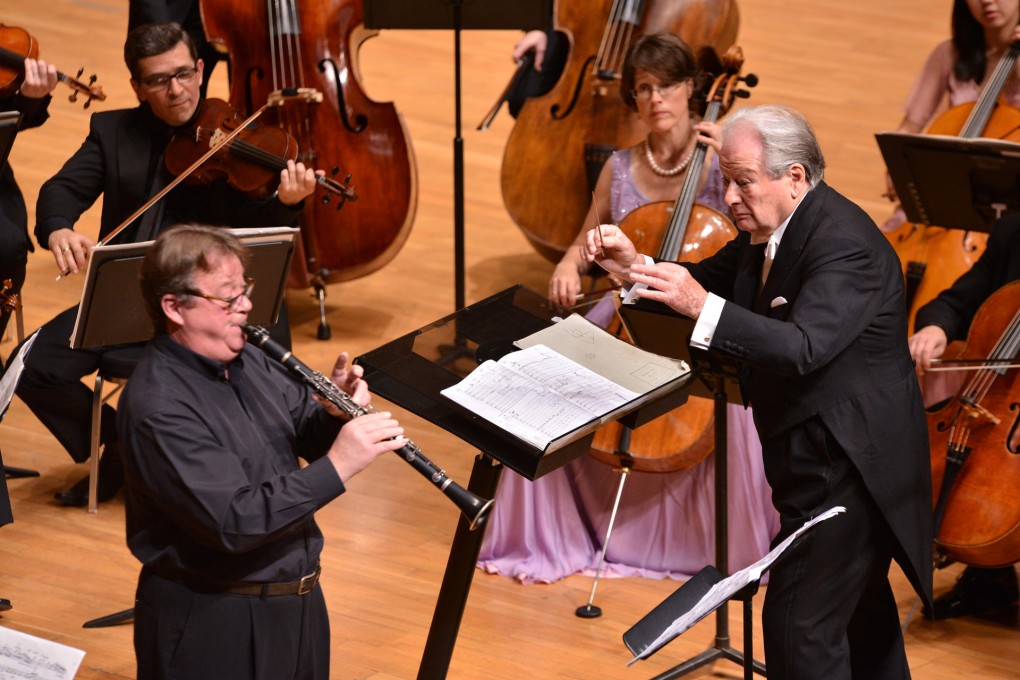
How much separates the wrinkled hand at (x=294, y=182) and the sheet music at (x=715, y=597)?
2.00 meters

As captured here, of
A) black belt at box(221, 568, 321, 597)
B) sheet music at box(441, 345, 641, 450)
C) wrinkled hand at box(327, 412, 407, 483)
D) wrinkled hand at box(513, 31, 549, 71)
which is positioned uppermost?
wrinkled hand at box(513, 31, 549, 71)

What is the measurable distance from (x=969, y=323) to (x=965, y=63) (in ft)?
4.42

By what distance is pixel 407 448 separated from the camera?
2.28 m

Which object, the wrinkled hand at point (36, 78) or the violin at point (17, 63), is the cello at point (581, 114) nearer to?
the violin at point (17, 63)

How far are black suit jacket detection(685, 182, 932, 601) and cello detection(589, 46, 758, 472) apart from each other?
90cm

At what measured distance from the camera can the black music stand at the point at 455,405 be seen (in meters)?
2.32

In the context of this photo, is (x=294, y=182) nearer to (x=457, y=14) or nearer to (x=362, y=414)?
(x=457, y=14)

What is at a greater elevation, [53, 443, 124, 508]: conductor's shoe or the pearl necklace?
the pearl necklace

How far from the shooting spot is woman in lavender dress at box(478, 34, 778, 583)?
3588 millimetres

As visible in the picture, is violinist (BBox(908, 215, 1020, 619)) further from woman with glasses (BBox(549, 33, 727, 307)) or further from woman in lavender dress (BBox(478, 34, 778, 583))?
woman with glasses (BBox(549, 33, 727, 307))

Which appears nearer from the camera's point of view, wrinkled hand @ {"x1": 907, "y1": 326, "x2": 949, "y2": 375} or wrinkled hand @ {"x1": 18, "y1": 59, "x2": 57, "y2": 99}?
wrinkled hand @ {"x1": 907, "y1": 326, "x2": 949, "y2": 375}

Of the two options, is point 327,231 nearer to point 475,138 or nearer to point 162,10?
point 162,10

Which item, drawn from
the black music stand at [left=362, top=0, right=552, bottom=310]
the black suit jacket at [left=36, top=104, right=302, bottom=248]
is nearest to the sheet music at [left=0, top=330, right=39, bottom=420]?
the black suit jacket at [left=36, top=104, right=302, bottom=248]

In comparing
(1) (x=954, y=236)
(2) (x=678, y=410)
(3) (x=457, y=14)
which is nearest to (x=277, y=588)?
(2) (x=678, y=410)
